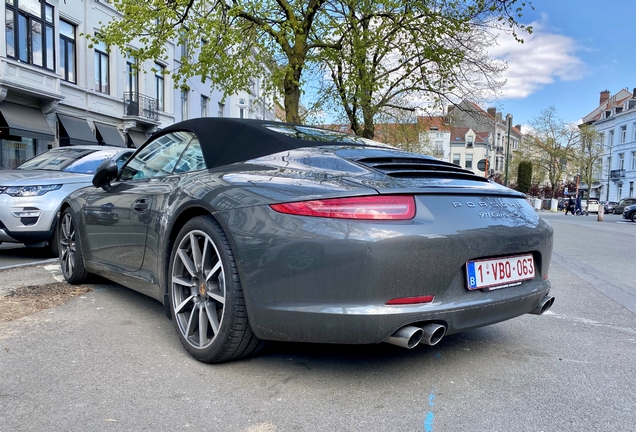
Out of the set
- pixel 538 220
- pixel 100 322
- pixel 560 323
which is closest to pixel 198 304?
pixel 100 322

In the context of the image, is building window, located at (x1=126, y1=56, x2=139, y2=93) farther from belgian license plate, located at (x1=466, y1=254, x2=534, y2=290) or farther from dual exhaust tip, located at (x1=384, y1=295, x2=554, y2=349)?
dual exhaust tip, located at (x1=384, y1=295, x2=554, y2=349)

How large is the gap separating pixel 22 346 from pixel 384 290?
2.18 metres

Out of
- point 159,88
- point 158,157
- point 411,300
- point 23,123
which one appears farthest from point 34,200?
point 159,88

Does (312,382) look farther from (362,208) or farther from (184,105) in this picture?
(184,105)

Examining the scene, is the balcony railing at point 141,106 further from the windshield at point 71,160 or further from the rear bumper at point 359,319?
the rear bumper at point 359,319

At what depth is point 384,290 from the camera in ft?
7.16

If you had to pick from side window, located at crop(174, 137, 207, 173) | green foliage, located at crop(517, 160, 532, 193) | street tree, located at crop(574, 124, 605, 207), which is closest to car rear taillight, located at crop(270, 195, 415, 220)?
side window, located at crop(174, 137, 207, 173)

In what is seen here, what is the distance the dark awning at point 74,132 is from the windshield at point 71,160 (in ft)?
45.1

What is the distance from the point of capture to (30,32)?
17.7m

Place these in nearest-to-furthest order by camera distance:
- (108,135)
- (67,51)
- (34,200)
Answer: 1. (34,200)
2. (67,51)
3. (108,135)

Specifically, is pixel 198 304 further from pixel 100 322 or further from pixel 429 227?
pixel 429 227

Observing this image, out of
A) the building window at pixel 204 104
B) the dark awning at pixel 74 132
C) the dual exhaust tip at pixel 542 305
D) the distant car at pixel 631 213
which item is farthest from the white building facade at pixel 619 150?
the dual exhaust tip at pixel 542 305

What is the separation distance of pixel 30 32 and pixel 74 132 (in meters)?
4.06

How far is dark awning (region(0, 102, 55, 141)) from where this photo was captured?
1702 centimetres
